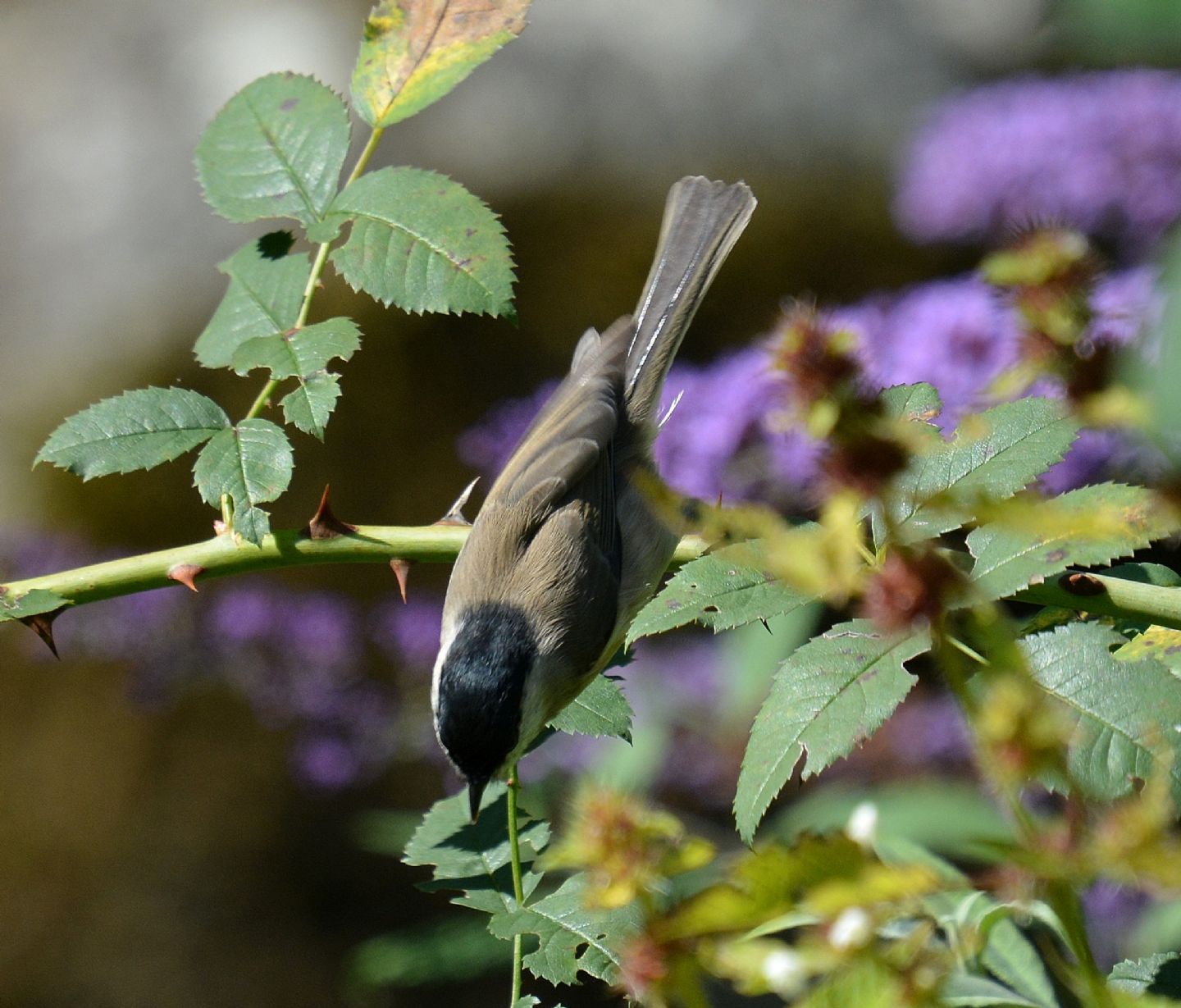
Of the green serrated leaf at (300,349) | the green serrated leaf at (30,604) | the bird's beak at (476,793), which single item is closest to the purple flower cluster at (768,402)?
the bird's beak at (476,793)

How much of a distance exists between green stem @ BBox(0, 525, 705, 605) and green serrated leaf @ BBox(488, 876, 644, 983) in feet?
1.39

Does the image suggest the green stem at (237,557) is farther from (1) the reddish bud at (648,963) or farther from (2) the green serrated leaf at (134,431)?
(1) the reddish bud at (648,963)

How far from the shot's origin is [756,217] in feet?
18.2

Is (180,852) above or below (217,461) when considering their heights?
below

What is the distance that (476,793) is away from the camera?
1.80 meters

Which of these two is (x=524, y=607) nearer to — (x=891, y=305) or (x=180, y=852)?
(x=891, y=305)

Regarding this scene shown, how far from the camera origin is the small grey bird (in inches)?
93.4

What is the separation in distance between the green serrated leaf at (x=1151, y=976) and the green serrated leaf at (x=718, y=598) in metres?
0.39

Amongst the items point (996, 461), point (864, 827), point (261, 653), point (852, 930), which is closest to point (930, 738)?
point (261, 653)

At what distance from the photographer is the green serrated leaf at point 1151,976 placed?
3.35 feet

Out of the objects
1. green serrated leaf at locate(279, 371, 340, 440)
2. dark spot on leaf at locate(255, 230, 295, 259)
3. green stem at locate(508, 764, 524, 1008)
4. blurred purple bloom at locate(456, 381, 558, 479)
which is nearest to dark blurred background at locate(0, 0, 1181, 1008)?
blurred purple bloom at locate(456, 381, 558, 479)

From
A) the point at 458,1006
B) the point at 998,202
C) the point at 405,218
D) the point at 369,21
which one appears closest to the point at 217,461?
the point at 405,218

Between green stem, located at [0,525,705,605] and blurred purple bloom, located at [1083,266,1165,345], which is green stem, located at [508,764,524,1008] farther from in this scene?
blurred purple bloom, located at [1083,266,1165,345]

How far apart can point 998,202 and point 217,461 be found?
3174 mm
